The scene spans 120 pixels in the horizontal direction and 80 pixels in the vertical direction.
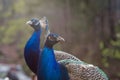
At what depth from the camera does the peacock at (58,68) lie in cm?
286

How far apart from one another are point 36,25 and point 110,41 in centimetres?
546

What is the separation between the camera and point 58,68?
114 inches

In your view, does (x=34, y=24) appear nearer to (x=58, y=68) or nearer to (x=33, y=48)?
(x=33, y=48)

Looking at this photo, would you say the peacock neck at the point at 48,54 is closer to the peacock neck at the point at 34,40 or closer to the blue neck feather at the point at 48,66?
the blue neck feather at the point at 48,66

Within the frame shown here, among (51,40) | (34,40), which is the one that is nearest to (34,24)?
Answer: (34,40)

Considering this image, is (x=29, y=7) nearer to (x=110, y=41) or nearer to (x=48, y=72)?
(x=110, y=41)

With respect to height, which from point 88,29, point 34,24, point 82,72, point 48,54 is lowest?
point 82,72

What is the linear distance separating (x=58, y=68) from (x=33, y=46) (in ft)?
1.25

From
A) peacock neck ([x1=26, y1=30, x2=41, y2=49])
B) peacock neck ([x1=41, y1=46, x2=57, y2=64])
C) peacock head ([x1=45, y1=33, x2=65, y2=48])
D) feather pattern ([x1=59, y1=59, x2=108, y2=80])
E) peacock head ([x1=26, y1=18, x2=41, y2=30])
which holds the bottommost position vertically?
feather pattern ([x1=59, y1=59, x2=108, y2=80])

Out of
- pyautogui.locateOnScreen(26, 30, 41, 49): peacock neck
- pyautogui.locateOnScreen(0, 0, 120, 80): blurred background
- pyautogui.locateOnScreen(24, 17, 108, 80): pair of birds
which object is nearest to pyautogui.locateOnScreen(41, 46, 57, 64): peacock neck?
pyautogui.locateOnScreen(24, 17, 108, 80): pair of birds

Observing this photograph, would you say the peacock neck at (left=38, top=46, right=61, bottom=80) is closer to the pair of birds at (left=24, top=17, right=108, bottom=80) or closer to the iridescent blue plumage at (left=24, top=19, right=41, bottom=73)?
the pair of birds at (left=24, top=17, right=108, bottom=80)

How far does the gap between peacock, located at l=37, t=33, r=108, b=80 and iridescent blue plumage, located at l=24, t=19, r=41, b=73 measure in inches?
11.5

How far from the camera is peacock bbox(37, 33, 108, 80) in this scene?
286 cm

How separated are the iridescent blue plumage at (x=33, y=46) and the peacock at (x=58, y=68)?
29 centimetres
